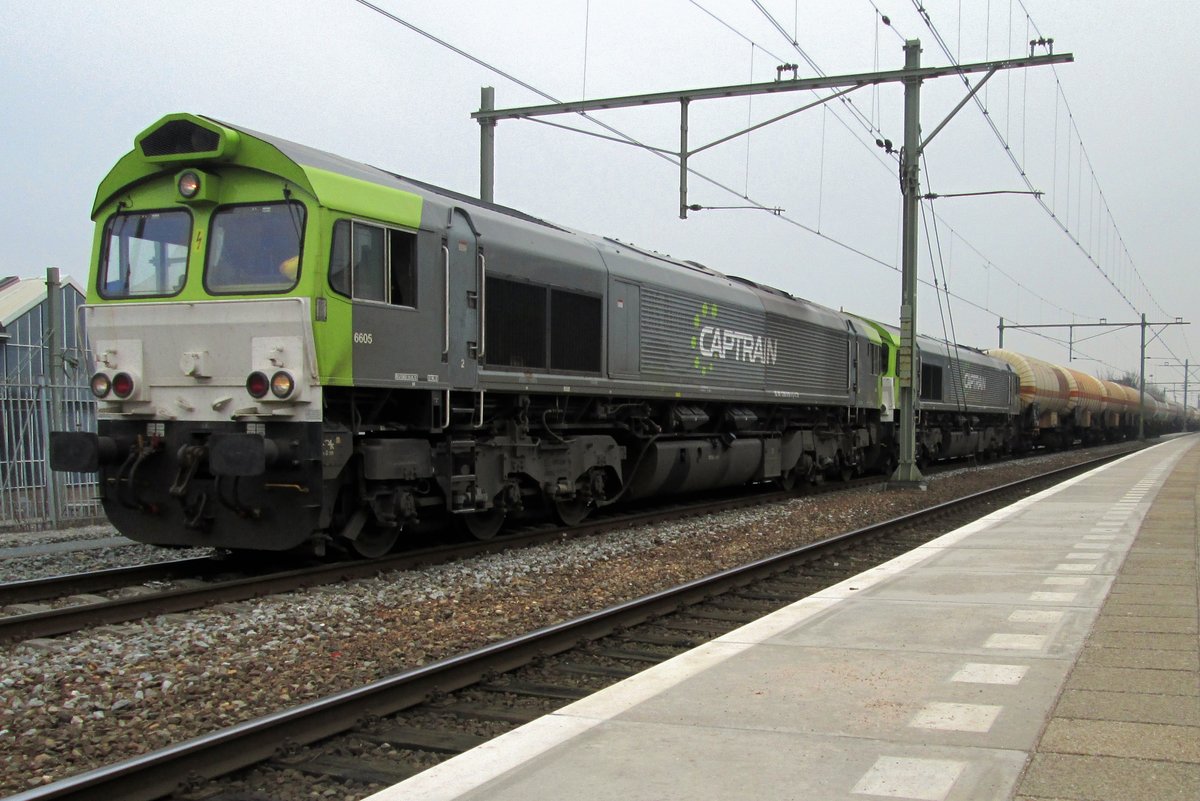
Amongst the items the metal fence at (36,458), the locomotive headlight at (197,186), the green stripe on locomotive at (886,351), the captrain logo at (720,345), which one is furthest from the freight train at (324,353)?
the green stripe on locomotive at (886,351)

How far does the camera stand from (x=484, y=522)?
1123cm

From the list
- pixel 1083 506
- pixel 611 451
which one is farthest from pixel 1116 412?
pixel 611 451

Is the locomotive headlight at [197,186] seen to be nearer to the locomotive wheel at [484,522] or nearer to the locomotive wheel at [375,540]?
the locomotive wheel at [375,540]

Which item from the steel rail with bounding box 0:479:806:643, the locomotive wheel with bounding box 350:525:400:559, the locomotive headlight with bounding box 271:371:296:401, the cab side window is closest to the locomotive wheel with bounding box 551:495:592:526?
the steel rail with bounding box 0:479:806:643

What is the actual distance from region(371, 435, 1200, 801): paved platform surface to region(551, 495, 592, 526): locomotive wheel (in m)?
5.08

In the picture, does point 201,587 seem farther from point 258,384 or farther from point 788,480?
point 788,480

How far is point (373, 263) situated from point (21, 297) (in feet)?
35.7

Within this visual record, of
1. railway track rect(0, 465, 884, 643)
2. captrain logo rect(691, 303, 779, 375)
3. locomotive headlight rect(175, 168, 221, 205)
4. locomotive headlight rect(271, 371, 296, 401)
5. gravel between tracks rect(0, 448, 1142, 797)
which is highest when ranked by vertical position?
locomotive headlight rect(175, 168, 221, 205)

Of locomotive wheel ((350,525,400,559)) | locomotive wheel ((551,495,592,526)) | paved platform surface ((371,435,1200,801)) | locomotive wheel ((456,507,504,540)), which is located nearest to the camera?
paved platform surface ((371,435,1200,801))

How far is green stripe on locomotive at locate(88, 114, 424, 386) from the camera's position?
8516mm

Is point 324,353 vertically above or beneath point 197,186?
beneath

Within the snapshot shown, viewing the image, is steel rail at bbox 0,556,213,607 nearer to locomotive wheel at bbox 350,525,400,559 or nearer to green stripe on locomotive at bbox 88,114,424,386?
locomotive wheel at bbox 350,525,400,559

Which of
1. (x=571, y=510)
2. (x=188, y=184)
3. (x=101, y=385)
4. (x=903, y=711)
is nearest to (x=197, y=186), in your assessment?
(x=188, y=184)

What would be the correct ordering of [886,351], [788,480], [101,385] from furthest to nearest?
1. [886,351]
2. [788,480]
3. [101,385]
